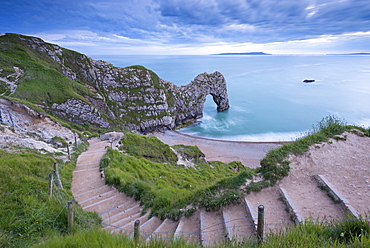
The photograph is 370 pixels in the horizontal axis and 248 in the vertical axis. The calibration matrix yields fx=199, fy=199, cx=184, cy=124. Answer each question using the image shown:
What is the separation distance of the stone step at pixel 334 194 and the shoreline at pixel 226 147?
28.0 m

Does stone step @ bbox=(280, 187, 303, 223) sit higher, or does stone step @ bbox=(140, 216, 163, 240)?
stone step @ bbox=(280, 187, 303, 223)

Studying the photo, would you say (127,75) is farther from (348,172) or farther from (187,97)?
(348,172)

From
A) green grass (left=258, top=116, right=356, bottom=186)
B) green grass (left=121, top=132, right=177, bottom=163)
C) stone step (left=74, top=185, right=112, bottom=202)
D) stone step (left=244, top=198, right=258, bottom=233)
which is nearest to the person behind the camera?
stone step (left=244, top=198, right=258, bottom=233)

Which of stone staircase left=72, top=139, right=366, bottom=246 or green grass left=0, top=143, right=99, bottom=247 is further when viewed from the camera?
stone staircase left=72, top=139, right=366, bottom=246

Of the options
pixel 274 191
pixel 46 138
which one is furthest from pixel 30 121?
pixel 274 191

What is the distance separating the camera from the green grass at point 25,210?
5.51 meters

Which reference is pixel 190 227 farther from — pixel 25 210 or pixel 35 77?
pixel 35 77

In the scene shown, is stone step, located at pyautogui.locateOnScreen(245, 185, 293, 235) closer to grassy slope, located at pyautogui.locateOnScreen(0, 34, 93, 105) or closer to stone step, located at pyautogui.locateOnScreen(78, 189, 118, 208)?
stone step, located at pyautogui.locateOnScreen(78, 189, 118, 208)

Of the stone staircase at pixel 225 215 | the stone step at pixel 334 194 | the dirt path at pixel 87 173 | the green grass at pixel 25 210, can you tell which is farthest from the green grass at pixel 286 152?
the dirt path at pixel 87 173

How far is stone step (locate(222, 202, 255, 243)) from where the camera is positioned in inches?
240

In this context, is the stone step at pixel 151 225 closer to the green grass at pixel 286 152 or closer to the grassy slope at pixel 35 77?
the green grass at pixel 286 152

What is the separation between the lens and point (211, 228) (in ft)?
22.5

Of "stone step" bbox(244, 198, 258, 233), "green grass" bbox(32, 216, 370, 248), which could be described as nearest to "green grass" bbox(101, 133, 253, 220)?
"stone step" bbox(244, 198, 258, 233)

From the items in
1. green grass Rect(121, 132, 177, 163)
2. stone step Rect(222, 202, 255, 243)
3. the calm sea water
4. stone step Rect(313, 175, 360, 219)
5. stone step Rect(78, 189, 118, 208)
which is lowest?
the calm sea water
